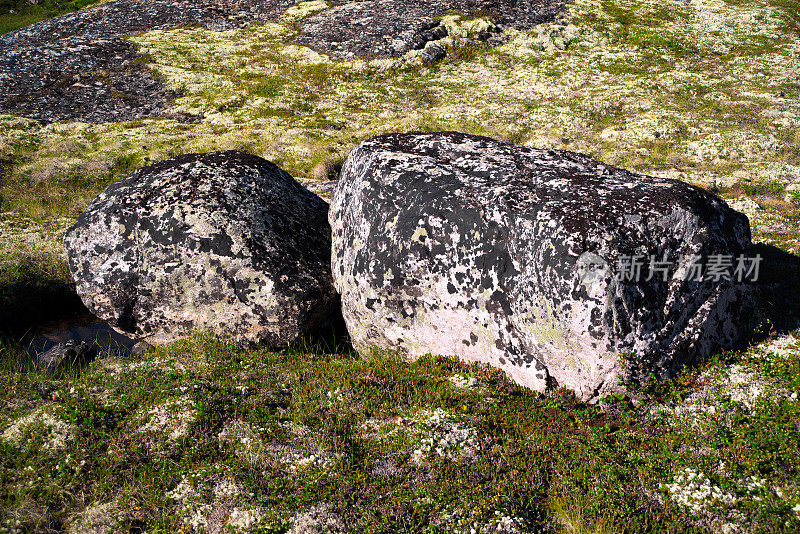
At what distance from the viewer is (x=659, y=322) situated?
9.06m

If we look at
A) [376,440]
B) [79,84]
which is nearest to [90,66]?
[79,84]

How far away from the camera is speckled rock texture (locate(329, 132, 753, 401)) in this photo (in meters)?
8.93

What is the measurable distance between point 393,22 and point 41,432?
4962cm

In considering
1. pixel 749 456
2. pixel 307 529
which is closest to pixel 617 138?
pixel 749 456

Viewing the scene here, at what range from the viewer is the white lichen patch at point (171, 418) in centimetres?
876

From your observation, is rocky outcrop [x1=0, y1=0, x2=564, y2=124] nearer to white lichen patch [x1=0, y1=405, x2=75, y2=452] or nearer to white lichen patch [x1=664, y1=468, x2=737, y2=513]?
white lichen patch [x1=0, y1=405, x2=75, y2=452]

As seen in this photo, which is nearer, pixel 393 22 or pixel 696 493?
pixel 696 493

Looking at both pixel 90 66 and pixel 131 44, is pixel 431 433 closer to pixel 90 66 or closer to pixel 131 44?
pixel 90 66

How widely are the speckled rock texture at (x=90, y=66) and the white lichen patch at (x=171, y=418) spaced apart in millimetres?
31282

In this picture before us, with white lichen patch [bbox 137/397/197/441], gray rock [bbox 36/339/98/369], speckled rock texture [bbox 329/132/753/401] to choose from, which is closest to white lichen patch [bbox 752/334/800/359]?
speckled rock texture [bbox 329/132/753/401]

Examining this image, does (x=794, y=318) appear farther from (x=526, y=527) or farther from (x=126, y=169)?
(x=126, y=169)

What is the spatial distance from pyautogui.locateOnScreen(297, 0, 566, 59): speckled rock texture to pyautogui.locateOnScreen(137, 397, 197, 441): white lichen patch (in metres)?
42.3

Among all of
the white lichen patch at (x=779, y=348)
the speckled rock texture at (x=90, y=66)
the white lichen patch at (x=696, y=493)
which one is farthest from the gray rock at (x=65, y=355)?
the speckled rock texture at (x=90, y=66)

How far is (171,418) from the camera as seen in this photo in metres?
9.05
